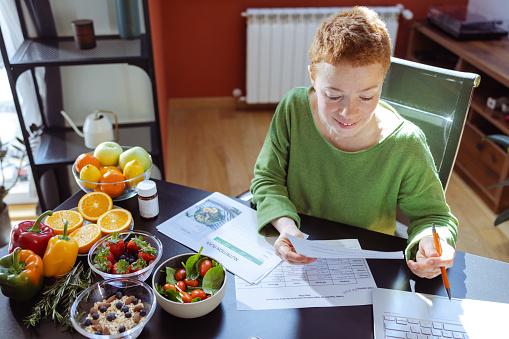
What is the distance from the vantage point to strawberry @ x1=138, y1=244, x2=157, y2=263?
1.08 metres

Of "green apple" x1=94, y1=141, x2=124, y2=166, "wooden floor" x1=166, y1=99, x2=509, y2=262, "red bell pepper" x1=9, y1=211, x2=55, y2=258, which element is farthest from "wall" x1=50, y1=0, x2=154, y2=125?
"red bell pepper" x1=9, y1=211, x2=55, y2=258

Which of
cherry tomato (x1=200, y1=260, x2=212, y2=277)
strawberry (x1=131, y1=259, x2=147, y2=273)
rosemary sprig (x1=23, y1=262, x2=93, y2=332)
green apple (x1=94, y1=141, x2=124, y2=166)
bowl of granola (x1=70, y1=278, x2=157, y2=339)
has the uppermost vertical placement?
green apple (x1=94, y1=141, x2=124, y2=166)

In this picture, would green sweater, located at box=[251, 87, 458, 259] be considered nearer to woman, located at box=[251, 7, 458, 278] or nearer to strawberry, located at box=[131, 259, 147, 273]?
woman, located at box=[251, 7, 458, 278]

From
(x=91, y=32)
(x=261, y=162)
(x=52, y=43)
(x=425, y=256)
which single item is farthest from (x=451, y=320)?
(x=52, y=43)

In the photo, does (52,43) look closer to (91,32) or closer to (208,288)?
(91,32)

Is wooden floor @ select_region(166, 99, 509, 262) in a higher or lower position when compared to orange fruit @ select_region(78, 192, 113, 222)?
lower

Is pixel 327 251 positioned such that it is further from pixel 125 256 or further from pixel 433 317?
pixel 125 256

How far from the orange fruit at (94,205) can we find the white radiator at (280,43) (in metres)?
2.26

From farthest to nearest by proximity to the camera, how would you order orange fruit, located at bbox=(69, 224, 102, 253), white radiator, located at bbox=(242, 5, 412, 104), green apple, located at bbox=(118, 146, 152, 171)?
white radiator, located at bbox=(242, 5, 412, 104) → green apple, located at bbox=(118, 146, 152, 171) → orange fruit, located at bbox=(69, 224, 102, 253)

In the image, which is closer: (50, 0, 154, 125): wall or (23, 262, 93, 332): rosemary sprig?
(23, 262, 93, 332): rosemary sprig

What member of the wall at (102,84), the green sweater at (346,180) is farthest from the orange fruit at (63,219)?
the wall at (102,84)

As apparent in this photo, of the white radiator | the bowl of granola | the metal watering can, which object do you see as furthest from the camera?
the white radiator

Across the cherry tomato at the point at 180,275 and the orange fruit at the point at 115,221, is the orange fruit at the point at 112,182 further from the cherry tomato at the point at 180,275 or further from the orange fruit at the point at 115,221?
the cherry tomato at the point at 180,275

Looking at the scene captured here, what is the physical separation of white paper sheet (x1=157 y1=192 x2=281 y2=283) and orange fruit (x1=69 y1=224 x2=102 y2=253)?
17 centimetres
